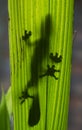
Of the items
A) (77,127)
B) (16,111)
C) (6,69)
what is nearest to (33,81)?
(16,111)

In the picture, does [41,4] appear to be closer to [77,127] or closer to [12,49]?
[12,49]

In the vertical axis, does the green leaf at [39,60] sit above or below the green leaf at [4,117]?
above

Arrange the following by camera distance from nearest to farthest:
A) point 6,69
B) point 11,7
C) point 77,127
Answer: point 11,7 → point 6,69 → point 77,127

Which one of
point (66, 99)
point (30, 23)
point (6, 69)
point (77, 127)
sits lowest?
point (77, 127)

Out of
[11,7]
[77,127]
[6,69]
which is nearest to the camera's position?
[11,7]

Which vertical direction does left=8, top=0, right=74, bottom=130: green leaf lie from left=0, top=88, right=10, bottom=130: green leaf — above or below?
above

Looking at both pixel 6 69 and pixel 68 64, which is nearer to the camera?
pixel 68 64

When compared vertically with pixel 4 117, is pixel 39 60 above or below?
above

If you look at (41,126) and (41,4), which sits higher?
(41,4)
